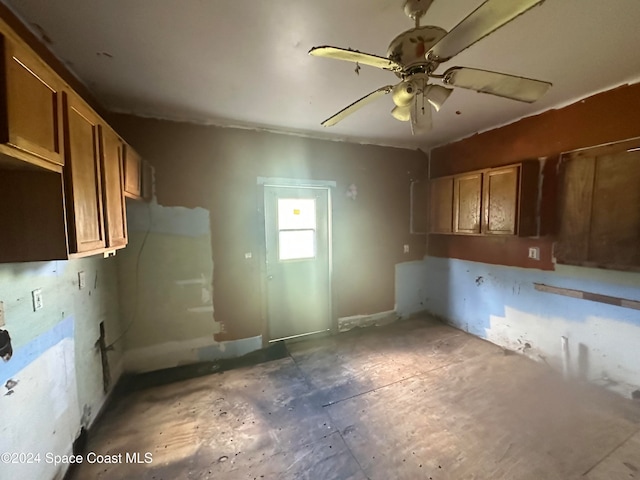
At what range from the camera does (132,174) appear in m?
2.23

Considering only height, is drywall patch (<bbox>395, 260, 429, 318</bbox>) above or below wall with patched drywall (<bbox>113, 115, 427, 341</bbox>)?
below

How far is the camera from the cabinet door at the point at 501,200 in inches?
108

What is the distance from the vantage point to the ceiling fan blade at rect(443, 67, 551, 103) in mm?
1288

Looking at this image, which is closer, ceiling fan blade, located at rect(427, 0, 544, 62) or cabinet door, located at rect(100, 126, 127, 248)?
ceiling fan blade, located at rect(427, 0, 544, 62)

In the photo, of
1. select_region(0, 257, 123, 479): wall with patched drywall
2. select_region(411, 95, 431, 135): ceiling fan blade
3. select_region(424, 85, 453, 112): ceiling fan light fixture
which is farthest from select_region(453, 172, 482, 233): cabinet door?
select_region(0, 257, 123, 479): wall with patched drywall

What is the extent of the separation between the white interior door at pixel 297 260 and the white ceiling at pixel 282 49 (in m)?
1.11

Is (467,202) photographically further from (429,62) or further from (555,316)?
(429,62)

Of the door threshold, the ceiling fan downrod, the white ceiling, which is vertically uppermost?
the white ceiling

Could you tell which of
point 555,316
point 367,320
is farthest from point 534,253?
point 367,320

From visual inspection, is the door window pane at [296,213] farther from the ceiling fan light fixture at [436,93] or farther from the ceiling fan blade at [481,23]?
the ceiling fan blade at [481,23]

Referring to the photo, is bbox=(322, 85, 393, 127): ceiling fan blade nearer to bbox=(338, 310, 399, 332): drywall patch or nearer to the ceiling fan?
the ceiling fan

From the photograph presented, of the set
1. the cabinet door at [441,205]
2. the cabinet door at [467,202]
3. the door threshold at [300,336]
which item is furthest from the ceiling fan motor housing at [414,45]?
the door threshold at [300,336]

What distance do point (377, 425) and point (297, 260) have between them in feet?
6.52

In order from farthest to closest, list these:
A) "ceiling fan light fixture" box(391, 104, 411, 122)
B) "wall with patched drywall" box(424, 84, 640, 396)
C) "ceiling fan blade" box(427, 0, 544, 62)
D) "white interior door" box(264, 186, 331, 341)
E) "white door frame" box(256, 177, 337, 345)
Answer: "white interior door" box(264, 186, 331, 341)
"white door frame" box(256, 177, 337, 345)
"wall with patched drywall" box(424, 84, 640, 396)
"ceiling fan light fixture" box(391, 104, 411, 122)
"ceiling fan blade" box(427, 0, 544, 62)
